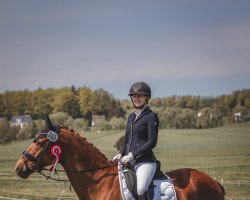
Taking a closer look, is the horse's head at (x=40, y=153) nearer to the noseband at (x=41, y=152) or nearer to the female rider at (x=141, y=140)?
the noseband at (x=41, y=152)

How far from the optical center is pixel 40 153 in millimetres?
6875

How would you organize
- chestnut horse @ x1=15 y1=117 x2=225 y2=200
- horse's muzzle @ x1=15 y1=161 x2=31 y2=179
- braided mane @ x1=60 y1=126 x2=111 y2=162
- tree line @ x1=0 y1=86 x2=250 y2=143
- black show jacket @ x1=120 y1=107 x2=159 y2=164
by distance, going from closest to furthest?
horse's muzzle @ x1=15 y1=161 x2=31 y2=179, chestnut horse @ x1=15 y1=117 x2=225 y2=200, black show jacket @ x1=120 y1=107 x2=159 y2=164, braided mane @ x1=60 y1=126 x2=111 y2=162, tree line @ x1=0 y1=86 x2=250 y2=143

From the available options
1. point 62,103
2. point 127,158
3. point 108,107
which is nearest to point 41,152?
point 127,158

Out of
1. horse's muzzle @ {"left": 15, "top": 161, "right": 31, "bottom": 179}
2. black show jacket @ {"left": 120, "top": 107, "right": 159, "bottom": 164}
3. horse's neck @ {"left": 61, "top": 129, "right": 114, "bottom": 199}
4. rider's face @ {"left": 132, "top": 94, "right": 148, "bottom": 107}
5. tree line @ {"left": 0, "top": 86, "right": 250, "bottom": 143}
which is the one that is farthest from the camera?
tree line @ {"left": 0, "top": 86, "right": 250, "bottom": 143}

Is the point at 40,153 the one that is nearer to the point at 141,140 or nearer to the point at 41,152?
the point at 41,152

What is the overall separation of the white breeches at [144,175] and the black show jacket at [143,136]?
0.10 m

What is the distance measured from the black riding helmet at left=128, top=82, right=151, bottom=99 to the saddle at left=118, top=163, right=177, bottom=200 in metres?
1.32

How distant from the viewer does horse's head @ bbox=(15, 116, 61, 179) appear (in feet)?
22.3

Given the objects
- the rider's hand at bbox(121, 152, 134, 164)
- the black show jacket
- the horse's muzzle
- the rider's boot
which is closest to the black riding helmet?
the black show jacket

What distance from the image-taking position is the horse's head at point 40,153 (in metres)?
6.79

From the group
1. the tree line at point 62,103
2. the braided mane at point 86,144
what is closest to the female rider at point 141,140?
the braided mane at point 86,144

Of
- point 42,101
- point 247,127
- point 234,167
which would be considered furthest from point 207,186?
point 42,101

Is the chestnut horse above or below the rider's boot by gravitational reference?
above

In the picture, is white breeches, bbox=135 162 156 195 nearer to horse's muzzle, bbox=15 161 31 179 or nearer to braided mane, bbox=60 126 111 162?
braided mane, bbox=60 126 111 162
